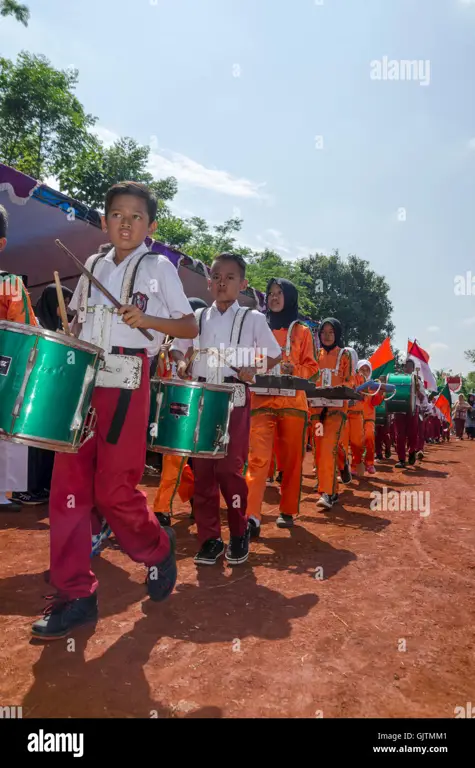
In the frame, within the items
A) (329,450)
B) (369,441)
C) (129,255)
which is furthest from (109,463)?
(369,441)

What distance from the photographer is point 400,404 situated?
12.3 meters

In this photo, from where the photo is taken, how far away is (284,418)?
5.21m

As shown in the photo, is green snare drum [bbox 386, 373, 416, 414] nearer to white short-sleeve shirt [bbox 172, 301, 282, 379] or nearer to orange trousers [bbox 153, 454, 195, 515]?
orange trousers [bbox 153, 454, 195, 515]

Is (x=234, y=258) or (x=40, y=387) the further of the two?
(x=234, y=258)

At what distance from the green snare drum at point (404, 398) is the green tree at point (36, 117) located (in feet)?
64.3

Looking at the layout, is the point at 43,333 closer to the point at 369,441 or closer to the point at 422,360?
the point at 369,441

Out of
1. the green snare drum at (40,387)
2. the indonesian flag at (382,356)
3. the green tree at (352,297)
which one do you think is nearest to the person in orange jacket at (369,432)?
the indonesian flag at (382,356)

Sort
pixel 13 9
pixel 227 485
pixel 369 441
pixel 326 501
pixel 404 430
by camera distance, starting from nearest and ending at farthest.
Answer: pixel 227 485 → pixel 326 501 → pixel 369 441 → pixel 404 430 → pixel 13 9

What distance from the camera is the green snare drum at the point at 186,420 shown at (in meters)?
3.56

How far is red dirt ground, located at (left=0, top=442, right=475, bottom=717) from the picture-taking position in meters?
2.19

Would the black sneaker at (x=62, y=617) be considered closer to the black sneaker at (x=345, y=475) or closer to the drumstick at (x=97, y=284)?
the drumstick at (x=97, y=284)

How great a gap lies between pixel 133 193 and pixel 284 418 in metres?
2.83
